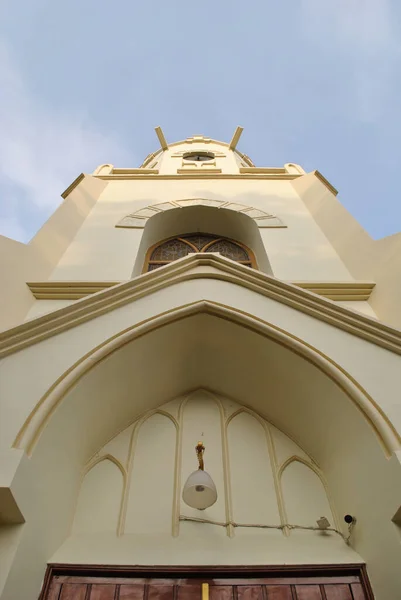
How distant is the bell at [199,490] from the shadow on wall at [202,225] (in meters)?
4.65

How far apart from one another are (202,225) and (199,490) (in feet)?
18.8

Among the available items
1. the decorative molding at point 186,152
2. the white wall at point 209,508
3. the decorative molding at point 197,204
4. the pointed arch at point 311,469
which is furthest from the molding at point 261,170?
the pointed arch at point 311,469

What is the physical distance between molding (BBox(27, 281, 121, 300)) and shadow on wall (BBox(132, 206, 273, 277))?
2265mm

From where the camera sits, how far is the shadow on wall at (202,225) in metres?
7.29

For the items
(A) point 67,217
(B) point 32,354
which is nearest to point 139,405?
(B) point 32,354

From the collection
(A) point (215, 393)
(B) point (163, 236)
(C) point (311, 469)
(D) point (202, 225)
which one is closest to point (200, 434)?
(A) point (215, 393)

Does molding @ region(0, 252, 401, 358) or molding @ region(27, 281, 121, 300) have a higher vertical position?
molding @ region(27, 281, 121, 300)

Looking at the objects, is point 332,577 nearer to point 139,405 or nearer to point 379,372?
point 379,372

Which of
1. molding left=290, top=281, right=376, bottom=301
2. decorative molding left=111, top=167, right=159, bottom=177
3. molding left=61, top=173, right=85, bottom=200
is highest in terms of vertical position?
decorative molding left=111, top=167, right=159, bottom=177

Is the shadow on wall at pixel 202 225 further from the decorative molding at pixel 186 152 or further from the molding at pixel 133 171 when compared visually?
the decorative molding at pixel 186 152

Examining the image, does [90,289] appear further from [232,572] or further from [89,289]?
[232,572]

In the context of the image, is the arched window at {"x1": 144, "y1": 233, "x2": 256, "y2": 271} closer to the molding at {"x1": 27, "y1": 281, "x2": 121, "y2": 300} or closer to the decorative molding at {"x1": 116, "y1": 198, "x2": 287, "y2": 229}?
→ the decorative molding at {"x1": 116, "y1": 198, "x2": 287, "y2": 229}

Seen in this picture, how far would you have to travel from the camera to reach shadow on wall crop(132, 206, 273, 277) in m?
7.29

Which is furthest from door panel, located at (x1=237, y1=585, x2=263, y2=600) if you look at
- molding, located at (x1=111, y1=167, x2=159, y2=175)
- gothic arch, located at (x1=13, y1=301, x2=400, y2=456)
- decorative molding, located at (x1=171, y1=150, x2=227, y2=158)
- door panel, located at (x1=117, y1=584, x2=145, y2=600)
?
decorative molding, located at (x1=171, y1=150, x2=227, y2=158)
